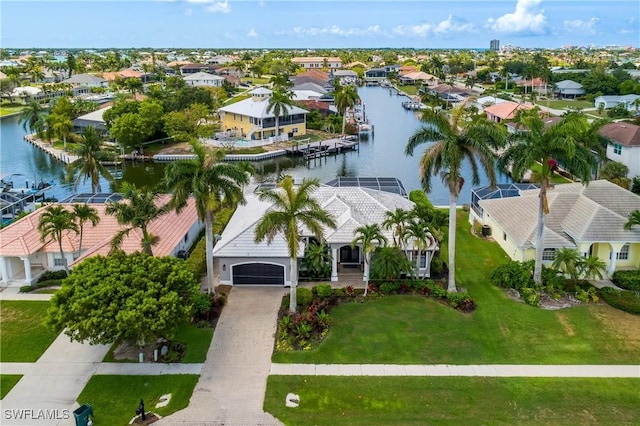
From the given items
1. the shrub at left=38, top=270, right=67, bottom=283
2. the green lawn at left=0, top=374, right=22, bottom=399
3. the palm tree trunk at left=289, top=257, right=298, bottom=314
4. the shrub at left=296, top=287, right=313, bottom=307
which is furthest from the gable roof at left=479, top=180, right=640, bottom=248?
the shrub at left=38, top=270, right=67, bottom=283

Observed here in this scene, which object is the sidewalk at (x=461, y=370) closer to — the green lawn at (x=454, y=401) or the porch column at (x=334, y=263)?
the green lawn at (x=454, y=401)

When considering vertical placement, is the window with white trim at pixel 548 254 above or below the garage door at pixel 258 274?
above

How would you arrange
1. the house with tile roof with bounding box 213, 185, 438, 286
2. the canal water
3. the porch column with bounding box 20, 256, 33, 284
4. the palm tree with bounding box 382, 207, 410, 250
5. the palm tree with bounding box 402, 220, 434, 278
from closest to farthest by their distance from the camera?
1. the palm tree with bounding box 402, 220, 434, 278
2. the palm tree with bounding box 382, 207, 410, 250
3. the house with tile roof with bounding box 213, 185, 438, 286
4. the porch column with bounding box 20, 256, 33, 284
5. the canal water

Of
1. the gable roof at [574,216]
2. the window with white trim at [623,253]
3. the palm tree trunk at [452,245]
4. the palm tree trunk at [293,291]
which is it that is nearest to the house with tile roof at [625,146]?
the gable roof at [574,216]

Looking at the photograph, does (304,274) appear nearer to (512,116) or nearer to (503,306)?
(503,306)

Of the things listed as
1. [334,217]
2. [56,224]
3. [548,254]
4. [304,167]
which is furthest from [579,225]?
[304,167]

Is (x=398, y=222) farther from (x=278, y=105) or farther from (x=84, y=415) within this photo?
(x=278, y=105)

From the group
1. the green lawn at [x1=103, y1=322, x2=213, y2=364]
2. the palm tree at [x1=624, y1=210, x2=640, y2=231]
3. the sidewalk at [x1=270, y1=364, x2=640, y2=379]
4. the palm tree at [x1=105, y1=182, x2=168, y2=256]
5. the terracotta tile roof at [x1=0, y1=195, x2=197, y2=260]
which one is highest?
the palm tree at [x1=105, y1=182, x2=168, y2=256]

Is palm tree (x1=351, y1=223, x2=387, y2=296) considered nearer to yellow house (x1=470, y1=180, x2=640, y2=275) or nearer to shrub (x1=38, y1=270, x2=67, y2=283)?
yellow house (x1=470, y1=180, x2=640, y2=275)
